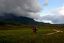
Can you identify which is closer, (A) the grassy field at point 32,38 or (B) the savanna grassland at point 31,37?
(A) the grassy field at point 32,38

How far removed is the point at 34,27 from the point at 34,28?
0.63 ft

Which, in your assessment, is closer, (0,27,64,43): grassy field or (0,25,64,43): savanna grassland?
(0,27,64,43): grassy field

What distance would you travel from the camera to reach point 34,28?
50.3ft

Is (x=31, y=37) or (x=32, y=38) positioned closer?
(x=32, y=38)

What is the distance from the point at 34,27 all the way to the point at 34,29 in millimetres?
416

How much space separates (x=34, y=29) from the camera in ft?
49.6

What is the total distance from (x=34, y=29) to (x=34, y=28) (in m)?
0.23

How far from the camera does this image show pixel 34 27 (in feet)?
50.9
